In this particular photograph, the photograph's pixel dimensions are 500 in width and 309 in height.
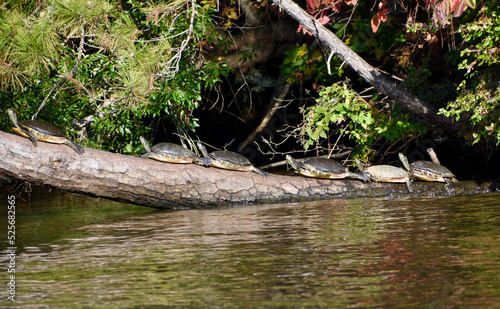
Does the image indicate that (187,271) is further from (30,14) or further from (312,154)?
(312,154)

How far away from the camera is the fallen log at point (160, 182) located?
241 inches

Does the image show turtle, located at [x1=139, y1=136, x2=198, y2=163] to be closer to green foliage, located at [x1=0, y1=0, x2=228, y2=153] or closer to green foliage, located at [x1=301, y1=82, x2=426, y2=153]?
green foliage, located at [x1=0, y1=0, x2=228, y2=153]

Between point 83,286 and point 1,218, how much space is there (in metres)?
4.28

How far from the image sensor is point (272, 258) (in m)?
3.98

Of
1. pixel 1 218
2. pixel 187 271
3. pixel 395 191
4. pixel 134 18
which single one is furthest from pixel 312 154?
pixel 187 271

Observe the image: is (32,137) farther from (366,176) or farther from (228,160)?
(366,176)

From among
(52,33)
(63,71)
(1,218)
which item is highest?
(52,33)

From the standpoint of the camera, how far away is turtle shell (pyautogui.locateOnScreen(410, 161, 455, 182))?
25.4ft

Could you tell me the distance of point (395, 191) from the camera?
296 inches

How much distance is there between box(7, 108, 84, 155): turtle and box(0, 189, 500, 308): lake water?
103 cm

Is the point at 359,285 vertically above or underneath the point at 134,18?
underneath

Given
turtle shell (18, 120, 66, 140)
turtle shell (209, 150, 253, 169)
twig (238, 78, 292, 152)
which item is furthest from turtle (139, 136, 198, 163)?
twig (238, 78, 292, 152)

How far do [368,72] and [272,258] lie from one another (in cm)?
465

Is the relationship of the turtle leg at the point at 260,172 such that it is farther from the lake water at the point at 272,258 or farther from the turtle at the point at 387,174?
the turtle at the point at 387,174
